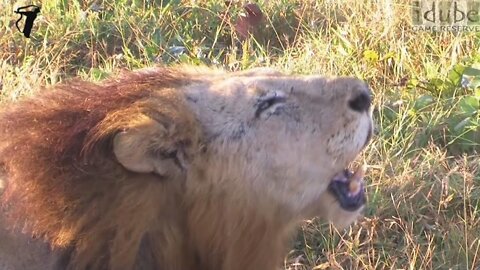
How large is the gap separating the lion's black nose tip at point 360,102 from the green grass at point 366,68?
0.82 meters

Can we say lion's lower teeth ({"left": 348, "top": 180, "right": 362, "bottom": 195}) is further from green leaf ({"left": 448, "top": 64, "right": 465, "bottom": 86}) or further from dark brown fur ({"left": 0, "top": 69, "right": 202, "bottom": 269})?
green leaf ({"left": 448, "top": 64, "right": 465, "bottom": 86})

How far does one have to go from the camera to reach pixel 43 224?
2.47 m

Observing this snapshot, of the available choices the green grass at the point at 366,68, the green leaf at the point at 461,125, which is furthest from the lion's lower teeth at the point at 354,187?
the green leaf at the point at 461,125

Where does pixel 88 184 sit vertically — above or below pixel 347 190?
above

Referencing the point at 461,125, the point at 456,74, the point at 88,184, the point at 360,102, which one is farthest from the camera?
the point at 456,74

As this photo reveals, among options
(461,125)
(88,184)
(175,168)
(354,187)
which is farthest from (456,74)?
(88,184)

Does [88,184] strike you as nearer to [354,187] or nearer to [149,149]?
[149,149]

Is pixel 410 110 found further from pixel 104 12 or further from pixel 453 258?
pixel 104 12

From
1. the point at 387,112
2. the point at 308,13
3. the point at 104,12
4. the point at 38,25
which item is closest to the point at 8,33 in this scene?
the point at 38,25

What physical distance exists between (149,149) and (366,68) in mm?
2133

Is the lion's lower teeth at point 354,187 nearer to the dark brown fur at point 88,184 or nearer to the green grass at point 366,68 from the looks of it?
the dark brown fur at point 88,184

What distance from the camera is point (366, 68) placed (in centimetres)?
442

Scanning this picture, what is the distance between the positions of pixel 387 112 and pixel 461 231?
0.80 meters

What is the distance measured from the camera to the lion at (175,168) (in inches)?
96.5
